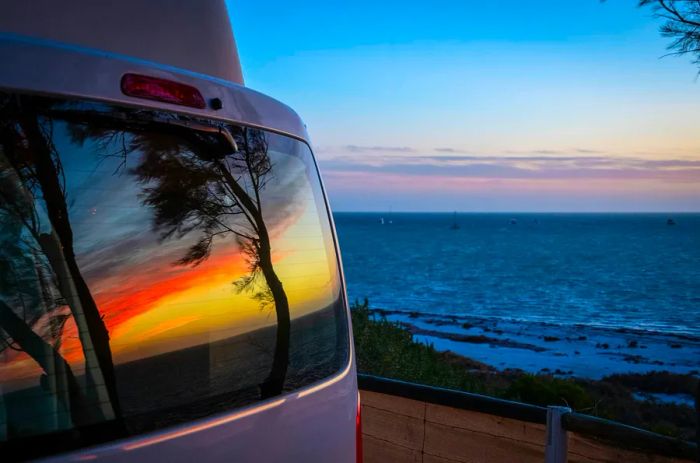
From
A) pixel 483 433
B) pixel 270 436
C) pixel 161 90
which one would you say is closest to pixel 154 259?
pixel 161 90

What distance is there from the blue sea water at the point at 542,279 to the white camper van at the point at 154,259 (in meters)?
48.7

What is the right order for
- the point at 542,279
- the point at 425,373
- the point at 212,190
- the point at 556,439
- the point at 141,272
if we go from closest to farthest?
the point at 141,272 → the point at 212,190 → the point at 556,439 → the point at 425,373 → the point at 542,279

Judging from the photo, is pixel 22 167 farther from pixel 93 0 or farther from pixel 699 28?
pixel 699 28

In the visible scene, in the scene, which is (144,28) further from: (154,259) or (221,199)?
(154,259)

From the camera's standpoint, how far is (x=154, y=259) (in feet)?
6.59

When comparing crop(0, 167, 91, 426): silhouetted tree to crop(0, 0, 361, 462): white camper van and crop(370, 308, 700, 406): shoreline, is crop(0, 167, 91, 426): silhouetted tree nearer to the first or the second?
crop(0, 0, 361, 462): white camper van

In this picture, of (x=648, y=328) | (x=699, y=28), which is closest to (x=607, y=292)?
(x=648, y=328)

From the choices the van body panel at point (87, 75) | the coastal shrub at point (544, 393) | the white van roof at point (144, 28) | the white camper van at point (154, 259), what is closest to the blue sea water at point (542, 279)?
the coastal shrub at point (544, 393)

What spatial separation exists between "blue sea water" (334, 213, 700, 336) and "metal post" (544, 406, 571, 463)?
46413 millimetres

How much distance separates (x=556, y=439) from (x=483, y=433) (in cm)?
55

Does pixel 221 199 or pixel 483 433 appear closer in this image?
pixel 221 199

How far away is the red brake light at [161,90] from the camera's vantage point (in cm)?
194

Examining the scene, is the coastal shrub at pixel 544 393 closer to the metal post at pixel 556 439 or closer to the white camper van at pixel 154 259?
the metal post at pixel 556 439

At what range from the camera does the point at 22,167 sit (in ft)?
5.65
